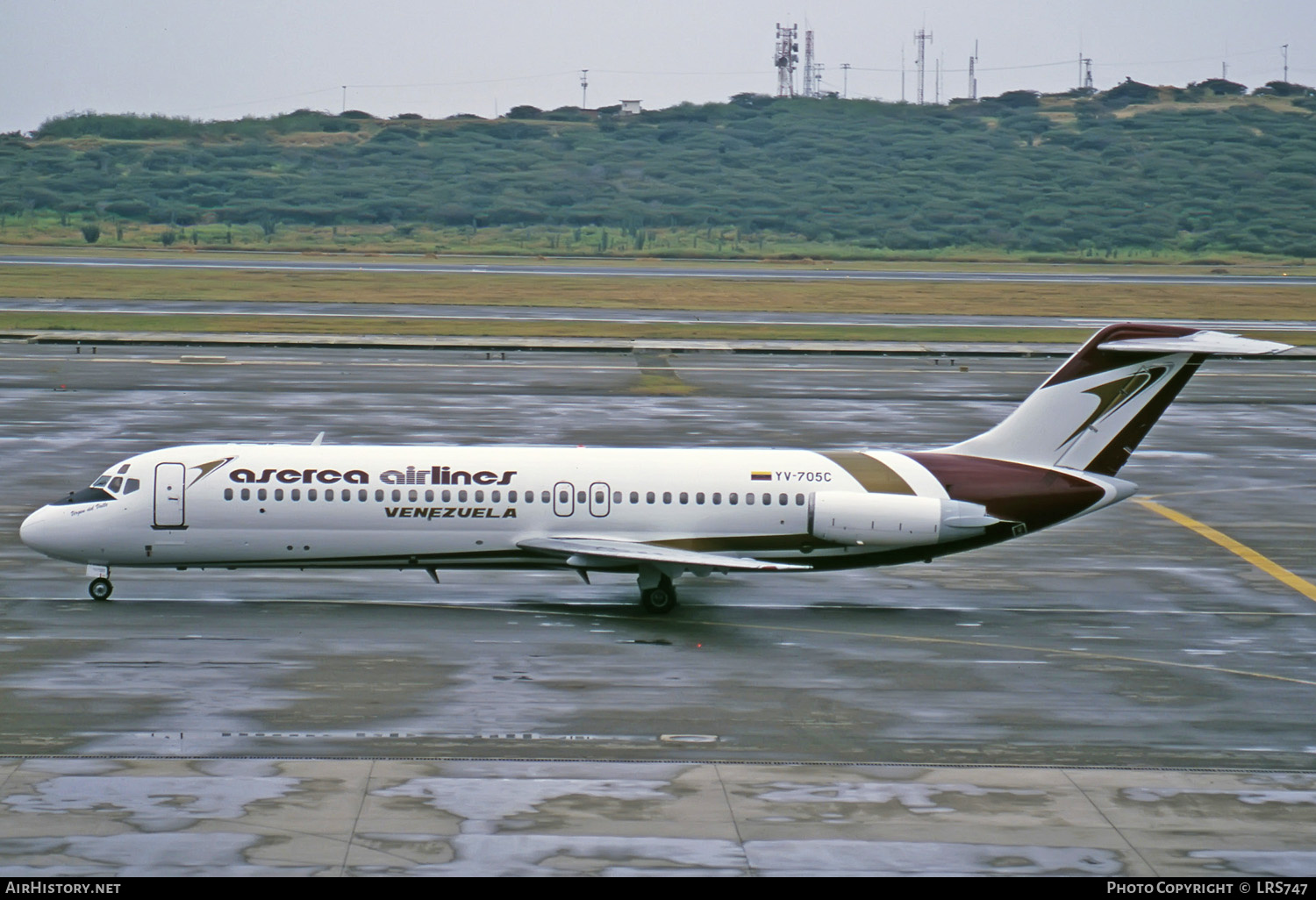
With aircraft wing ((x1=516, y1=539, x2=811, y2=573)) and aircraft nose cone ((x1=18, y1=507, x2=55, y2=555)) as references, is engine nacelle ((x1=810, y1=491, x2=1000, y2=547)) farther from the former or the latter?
aircraft nose cone ((x1=18, y1=507, x2=55, y2=555))

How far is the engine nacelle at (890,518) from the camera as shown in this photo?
29281 mm

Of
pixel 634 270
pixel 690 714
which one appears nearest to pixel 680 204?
pixel 634 270

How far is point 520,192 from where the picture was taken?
186375 mm

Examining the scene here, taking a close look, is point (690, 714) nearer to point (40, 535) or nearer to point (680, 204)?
point (40, 535)

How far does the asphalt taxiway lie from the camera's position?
1766 centimetres

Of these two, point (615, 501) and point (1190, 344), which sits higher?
point (1190, 344)

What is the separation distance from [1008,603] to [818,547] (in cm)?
460

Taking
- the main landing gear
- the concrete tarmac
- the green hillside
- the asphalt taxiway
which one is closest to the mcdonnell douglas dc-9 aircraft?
the main landing gear

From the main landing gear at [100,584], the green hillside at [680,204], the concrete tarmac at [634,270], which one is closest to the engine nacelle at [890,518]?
the main landing gear at [100,584]

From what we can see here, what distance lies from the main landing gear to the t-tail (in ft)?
61.3

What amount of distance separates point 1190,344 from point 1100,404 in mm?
2188

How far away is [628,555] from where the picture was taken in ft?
92.7

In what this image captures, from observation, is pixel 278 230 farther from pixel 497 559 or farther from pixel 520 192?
pixel 497 559

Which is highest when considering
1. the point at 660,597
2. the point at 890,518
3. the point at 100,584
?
the point at 890,518
